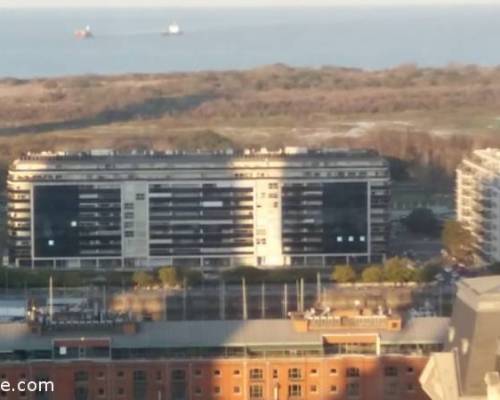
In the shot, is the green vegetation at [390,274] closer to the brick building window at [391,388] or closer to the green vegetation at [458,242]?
the green vegetation at [458,242]

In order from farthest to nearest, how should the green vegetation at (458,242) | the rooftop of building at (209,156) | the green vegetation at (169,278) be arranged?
the rooftop of building at (209,156) < the green vegetation at (458,242) < the green vegetation at (169,278)

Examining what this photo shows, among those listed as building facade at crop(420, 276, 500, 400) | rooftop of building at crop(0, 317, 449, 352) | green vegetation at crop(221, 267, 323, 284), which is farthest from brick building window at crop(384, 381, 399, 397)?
green vegetation at crop(221, 267, 323, 284)

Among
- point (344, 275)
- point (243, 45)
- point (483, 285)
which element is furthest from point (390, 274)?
point (243, 45)

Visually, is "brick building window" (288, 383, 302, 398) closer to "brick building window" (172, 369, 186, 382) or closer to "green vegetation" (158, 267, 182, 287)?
"brick building window" (172, 369, 186, 382)

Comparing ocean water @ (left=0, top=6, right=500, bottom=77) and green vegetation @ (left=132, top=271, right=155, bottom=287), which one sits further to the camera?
ocean water @ (left=0, top=6, right=500, bottom=77)

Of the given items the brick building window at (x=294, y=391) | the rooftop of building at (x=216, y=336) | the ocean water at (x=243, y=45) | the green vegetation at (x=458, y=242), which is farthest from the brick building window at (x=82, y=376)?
the ocean water at (x=243, y=45)

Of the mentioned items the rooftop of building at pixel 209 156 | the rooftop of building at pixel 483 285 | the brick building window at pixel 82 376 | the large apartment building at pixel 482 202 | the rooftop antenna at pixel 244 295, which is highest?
the rooftop of building at pixel 209 156
